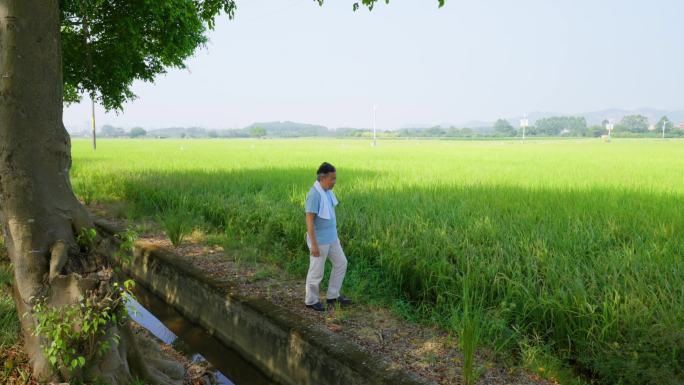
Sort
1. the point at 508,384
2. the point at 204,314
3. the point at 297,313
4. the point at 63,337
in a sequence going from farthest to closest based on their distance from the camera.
A: the point at 204,314
the point at 297,313
the point at 508,384
the point at 63,337

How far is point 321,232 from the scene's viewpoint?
14.0 ft

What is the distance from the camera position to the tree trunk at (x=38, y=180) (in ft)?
10.2

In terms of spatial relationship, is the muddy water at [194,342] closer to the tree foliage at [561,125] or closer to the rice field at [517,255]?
the rice field at [517,255]

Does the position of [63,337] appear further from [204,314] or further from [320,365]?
[204,314]

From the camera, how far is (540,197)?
8.90 metres

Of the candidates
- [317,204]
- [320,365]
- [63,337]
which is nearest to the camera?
[63,337]

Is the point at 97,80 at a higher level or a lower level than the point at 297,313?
higher

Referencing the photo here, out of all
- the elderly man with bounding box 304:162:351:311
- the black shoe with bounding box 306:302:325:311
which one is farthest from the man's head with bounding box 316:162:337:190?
the black shoe with bounding box 306:302:325:311

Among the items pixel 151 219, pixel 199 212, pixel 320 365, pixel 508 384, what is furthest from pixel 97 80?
pixel 508 384

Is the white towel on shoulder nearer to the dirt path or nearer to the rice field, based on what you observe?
the dirt path

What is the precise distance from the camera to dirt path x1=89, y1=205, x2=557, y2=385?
11.3 feet

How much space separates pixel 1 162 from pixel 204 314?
274cm

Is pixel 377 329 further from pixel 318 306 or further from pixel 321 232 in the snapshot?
pixel 321 232

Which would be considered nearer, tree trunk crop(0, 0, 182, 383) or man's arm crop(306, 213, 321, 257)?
tree trunk crop(0, 0, 182, 383)
